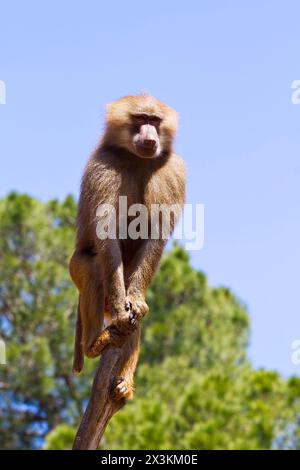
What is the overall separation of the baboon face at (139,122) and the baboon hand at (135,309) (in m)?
1.18

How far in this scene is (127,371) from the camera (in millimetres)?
5422

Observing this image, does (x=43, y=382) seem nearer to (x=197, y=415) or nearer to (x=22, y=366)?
(x=22, y=366)

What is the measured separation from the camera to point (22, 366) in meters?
22.5

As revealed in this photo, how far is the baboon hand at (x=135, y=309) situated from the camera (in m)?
5.27

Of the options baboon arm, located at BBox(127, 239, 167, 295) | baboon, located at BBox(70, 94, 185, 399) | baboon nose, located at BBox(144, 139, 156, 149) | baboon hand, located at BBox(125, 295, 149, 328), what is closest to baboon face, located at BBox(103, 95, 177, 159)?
baboon, located at BBox(70, 94, 185, 399)

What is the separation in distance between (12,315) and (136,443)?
30.5 feet

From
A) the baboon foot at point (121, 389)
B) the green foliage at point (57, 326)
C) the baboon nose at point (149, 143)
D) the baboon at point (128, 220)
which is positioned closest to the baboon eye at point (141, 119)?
the baboon at point (128, 220)

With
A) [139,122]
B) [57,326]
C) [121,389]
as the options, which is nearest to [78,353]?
[121,389]

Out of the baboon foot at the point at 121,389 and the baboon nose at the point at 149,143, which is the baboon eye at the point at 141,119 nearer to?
the baboon nose at the point at 149,143

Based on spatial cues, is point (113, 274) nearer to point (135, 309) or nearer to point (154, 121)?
point (135, 309)

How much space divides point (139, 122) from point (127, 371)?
184 centimetres

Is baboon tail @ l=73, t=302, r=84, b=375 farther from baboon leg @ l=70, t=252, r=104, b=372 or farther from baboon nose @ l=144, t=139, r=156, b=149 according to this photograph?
baboon nose @ l=144, t=139, r=156, b=149

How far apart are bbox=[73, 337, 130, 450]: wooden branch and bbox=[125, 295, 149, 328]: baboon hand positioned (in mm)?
207
